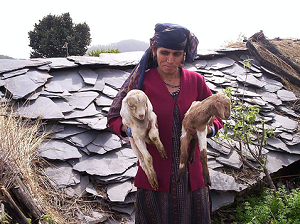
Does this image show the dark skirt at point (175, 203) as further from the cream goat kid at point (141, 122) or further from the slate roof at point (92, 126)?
the slate roof at point (92, 126)

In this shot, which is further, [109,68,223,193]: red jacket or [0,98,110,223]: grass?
[0,98,110,223]: grass

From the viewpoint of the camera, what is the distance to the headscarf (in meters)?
1.58

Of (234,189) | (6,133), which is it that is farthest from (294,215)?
(6,133)

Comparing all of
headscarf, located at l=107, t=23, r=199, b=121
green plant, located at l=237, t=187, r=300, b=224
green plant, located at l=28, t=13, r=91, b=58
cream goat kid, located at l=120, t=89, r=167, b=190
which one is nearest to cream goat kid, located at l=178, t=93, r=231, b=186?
cream goat kid, located at l=120, t=89, r=167, b=190

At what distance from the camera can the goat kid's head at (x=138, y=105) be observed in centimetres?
134

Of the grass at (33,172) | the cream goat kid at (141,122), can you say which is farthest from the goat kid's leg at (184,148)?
the grass at (33,172)

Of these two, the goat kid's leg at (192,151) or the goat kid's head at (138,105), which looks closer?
the goat kid's head at (138,105)

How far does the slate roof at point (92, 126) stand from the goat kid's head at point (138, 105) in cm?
159

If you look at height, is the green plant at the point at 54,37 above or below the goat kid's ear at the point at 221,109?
above

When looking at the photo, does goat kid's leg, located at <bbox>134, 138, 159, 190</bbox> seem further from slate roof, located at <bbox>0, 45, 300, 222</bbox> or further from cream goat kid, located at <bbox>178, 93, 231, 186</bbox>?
slate roof, located at <bbox>0, 45, 300, 222</bbox>

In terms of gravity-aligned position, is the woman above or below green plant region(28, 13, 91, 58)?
below

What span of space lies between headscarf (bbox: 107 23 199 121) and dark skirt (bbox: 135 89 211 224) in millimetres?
377

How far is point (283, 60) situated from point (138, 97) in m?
5.86

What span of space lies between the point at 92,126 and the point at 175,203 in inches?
69.2
